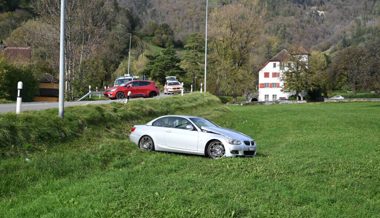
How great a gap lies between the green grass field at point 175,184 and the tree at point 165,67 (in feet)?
238

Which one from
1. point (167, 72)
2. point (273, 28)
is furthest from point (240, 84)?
point (273, 28)

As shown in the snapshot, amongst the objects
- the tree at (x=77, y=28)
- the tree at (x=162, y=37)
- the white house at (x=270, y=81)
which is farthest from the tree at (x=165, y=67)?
the tree at (x=162, y=37)

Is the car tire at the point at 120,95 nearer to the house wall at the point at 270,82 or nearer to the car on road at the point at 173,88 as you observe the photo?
the car on road at the point at 173,88

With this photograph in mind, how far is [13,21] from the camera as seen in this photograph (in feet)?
321

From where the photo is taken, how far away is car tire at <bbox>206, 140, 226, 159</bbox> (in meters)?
15.3

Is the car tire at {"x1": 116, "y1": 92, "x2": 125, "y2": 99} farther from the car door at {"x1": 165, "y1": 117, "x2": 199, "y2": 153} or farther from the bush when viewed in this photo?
the car door at {"x1": 165, "y1": 117, "x2": 199, "y2": 153}

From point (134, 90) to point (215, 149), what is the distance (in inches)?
955

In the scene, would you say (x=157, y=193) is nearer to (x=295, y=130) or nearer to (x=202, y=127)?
(x=202, y=127)

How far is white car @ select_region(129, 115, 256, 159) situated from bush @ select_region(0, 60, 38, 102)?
72.5 ft

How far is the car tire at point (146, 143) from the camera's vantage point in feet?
53.2


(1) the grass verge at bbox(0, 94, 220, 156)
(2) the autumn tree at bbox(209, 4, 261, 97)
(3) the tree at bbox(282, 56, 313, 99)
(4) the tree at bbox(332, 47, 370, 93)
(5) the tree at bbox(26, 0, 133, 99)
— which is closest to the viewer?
(1) the grass verge at bbox(0, 94, 220, 156)

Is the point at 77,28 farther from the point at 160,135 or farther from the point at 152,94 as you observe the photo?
the point at 160,135

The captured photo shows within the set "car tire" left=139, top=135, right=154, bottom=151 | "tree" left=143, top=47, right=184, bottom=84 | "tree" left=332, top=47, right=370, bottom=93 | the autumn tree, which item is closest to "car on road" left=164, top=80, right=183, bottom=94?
the autumn tree

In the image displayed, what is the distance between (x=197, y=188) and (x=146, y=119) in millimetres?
13991
